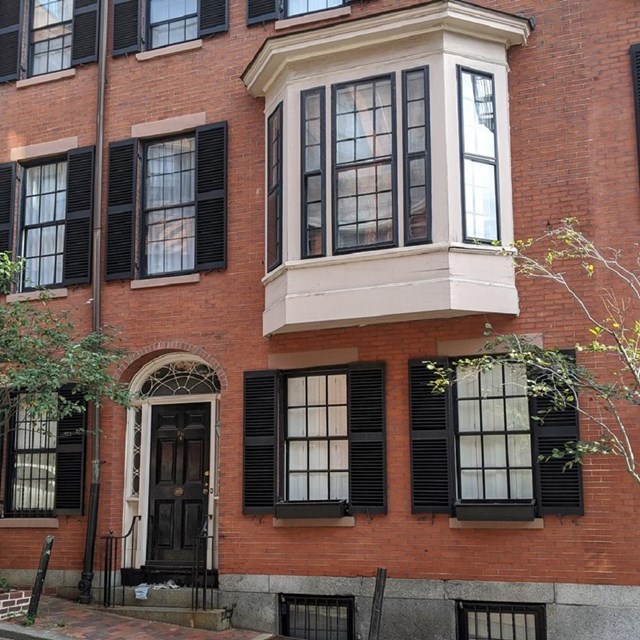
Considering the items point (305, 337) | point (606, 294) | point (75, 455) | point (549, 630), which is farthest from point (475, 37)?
point (75, 455)

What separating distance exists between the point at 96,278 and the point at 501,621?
7.35 m

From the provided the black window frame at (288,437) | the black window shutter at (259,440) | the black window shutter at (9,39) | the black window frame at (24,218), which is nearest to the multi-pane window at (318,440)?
the black window frame at (288,437)

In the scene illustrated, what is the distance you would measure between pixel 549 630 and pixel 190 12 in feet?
32.9

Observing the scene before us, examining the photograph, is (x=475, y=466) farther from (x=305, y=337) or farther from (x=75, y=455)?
(x=75, y=455)

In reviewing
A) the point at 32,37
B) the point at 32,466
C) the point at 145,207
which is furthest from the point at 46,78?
the point at 32,466

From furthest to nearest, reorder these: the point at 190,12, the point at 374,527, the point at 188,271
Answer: the point at 190,12
the point at 188,271
the point at 374,527

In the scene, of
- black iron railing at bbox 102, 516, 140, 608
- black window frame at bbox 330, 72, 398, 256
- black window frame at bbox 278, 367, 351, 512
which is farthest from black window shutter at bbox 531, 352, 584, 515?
black iron railing at bbox 102, 516, 140, 608

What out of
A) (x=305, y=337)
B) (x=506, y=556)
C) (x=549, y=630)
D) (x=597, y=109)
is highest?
(x=597, y=109)

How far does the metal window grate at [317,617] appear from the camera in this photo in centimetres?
1101

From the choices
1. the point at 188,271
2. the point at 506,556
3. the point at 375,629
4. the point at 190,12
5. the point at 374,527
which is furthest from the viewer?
the point at 190,12

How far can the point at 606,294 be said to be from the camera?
10.4m

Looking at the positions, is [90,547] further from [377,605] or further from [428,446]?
[428,446]

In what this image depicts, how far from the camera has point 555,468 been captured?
403 inches

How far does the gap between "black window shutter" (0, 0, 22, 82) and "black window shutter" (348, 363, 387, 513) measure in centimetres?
785
